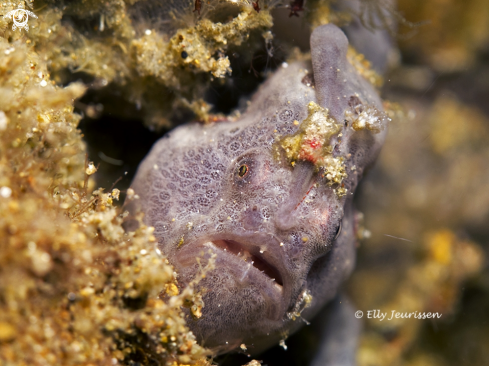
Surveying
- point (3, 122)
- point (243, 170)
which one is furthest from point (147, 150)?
point (3, 122)

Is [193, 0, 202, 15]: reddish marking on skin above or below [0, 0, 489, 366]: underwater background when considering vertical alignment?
above

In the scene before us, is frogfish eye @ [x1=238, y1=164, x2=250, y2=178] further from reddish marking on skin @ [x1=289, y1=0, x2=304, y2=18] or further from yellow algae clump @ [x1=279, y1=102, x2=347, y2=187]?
reddish marking on skin @ [x1=289, y1=0, x2=304, y2=18]

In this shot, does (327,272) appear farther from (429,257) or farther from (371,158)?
(429,257)

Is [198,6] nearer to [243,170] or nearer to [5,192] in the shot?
[243,170]

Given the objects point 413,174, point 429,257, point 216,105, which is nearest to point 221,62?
point 216,105

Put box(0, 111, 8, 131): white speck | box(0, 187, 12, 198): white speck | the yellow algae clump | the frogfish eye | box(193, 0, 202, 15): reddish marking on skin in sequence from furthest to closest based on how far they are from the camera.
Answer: box(193, 0, 202, 15): reddish marking on skin, the frogfish eye, the yellow algae clump, box(0, 111, 8, 131): white speck, box(0, 187, 12, 198): white speck

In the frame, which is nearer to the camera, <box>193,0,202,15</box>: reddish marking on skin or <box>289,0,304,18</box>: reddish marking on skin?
<box>193,0,202,15</box>: reddish marking on skin

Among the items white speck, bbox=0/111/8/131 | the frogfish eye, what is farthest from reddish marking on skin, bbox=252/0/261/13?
white speck, bbox=0/111/8/131

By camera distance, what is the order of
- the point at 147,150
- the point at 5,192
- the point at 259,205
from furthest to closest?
the point at 147,150
the point at 259,205
the point at 5,192
